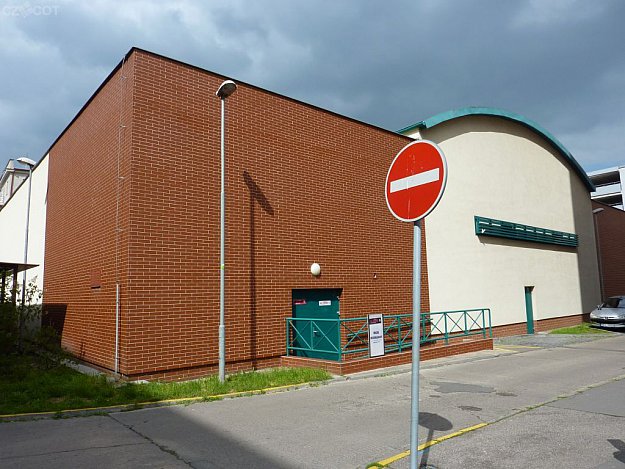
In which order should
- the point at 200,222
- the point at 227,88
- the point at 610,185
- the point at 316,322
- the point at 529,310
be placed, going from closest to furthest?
the point at 227,88, the point at 200,222, the point at 316,322, the point at 529,310, the point at 610,185

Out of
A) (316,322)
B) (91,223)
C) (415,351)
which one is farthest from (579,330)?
(415,351)

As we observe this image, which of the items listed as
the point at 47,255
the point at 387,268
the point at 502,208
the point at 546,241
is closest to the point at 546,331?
the point at 546,241

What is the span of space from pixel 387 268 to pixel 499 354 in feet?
13.1

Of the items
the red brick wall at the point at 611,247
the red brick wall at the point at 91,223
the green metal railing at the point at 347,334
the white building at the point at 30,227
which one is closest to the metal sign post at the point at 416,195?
the green metal railing at the point at 347,334

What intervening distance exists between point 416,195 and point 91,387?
6.91 metres

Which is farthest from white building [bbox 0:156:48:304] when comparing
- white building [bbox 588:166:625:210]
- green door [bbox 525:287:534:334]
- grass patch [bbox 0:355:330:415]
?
white building [bbox 588:166:625:210]

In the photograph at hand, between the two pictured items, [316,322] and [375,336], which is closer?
[375,336]

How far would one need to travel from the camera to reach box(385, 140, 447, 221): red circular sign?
147 inches

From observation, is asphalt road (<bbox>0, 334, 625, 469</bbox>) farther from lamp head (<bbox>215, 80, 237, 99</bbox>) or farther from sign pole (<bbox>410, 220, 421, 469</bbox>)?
lamp head (<bbox>215, 80, 237, 99</bbox>)

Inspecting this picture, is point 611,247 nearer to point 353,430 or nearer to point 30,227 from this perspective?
point 353,430

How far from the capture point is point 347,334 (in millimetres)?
12711

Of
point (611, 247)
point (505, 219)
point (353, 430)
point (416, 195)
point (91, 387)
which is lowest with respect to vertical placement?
point (353, 430)

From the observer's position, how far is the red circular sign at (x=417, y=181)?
3731mm

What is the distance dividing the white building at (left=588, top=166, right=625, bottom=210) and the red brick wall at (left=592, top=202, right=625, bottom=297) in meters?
32.7
